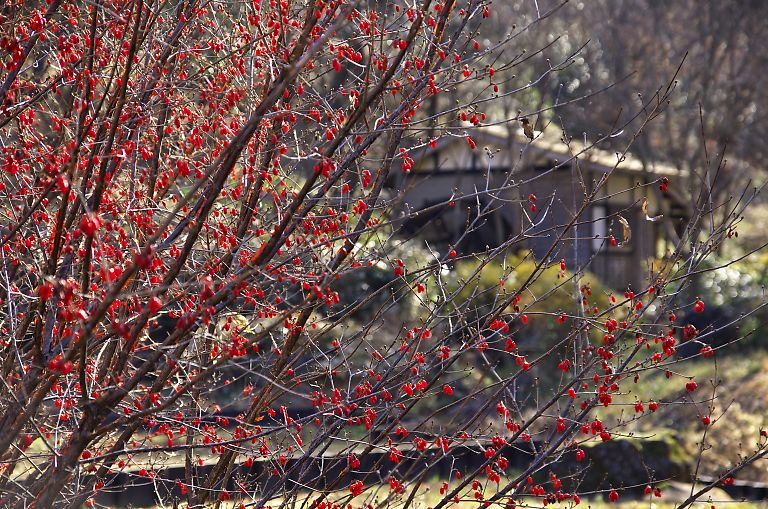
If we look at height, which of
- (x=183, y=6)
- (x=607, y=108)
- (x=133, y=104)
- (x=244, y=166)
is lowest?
(x=607, y=108)

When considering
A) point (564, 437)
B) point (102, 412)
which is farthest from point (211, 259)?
point (564, 437)

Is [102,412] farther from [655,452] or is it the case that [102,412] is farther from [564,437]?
[655,452]

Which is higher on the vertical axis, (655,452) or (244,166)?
(244,166)

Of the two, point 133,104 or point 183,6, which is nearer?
point 133,104

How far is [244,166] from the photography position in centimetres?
398

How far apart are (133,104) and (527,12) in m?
19.5

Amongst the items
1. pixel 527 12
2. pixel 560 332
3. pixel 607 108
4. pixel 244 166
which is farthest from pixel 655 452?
pixel 527 12

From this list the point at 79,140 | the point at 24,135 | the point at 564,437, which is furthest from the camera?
the point at 564,437

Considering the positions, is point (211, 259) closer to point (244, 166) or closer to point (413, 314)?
point (244, 166)

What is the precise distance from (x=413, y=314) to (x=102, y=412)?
1035 centimetres

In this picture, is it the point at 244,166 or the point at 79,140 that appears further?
the point at 244,166

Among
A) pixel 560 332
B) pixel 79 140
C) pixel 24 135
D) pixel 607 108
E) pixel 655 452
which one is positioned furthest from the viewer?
pixel 607 108

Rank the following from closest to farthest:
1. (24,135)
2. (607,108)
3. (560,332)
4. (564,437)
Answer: (24,135) < (564,437) < (560,332) < (607,108)

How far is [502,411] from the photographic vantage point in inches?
160
